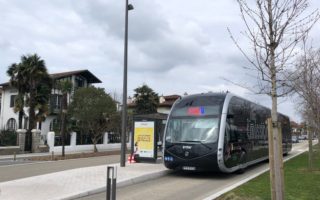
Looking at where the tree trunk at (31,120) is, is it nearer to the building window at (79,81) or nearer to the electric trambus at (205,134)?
the building window at (79,81)

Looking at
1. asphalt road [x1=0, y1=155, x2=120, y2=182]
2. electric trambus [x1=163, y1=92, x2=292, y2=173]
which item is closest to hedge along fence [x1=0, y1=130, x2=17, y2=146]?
asphalt road [x1=0, y1=155, x2=120, y2=182]

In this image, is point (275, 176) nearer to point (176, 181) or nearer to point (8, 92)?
point (176, 181)

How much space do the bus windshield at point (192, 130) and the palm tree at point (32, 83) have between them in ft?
89.9

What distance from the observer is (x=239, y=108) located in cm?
1911

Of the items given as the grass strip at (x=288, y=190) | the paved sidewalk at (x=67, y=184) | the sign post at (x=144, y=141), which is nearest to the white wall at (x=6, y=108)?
the sign post at (x=144, y=141)

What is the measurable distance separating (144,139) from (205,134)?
5.64 metres

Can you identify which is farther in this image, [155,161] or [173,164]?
[155,161]

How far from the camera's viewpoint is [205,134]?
665 inches

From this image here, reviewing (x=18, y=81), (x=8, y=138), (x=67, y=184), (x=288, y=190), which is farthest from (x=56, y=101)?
(x=288, y=190)

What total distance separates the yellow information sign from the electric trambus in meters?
4.00

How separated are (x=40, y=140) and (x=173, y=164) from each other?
28.8 metres

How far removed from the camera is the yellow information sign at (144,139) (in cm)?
2170

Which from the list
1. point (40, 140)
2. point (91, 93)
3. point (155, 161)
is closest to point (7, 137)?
point (40, 140)

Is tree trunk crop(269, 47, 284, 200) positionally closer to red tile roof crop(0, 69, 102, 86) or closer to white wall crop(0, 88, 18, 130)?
red tile roof crop(0, 69, 102, 86)
